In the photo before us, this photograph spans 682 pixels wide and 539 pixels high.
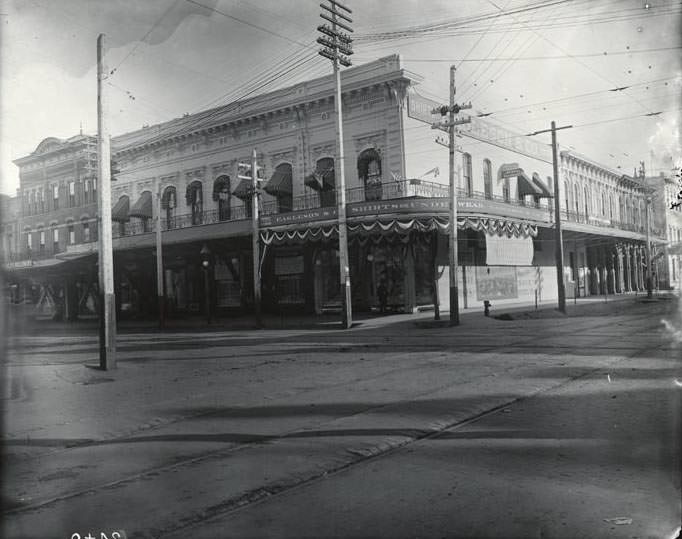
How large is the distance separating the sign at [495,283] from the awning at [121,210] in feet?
53.3

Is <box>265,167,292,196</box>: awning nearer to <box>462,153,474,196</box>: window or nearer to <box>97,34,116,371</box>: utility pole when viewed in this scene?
<box>462,153,474,196</box>: window

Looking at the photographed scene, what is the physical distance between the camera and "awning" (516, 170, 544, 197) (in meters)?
31.0

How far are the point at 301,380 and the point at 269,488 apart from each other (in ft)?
17.8

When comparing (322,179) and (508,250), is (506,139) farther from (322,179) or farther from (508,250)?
(322,179)

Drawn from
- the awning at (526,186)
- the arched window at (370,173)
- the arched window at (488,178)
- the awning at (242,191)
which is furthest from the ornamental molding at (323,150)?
the awning at (526,186)

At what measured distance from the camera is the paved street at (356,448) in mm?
3529

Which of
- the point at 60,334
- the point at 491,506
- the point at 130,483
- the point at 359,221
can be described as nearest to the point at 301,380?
the point at 130,483

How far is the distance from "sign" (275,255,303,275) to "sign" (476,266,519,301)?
8664 mm

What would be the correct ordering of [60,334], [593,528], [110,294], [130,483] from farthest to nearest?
[60,334], [110,294], [130,483], [593,528]

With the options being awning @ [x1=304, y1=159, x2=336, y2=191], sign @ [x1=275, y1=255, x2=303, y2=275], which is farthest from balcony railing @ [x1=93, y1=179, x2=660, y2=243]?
sign @ [x1=275, y1=255, x2=303, y2=275]

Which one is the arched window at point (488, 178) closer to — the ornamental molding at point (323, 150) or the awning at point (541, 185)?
the awning at point (541, 185)

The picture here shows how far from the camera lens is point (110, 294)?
11.0 metres

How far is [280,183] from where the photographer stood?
28.2 meters

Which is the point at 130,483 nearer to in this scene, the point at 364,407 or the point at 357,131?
the point at 364,407
